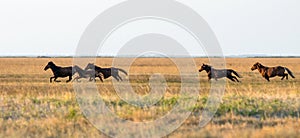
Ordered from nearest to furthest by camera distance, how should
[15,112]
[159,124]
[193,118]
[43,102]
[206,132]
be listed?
[206,132]
[159,124]
[193,118]
[15,112]
[43,102]

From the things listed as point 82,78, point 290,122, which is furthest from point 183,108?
point 82,78

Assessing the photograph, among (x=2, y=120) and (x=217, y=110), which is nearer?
(x=2, y=120)

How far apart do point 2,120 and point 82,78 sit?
1747 centimetres

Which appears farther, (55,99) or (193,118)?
(55,99)

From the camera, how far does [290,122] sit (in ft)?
41.9

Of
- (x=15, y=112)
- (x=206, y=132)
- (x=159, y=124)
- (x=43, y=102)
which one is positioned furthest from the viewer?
(x=43, y=102)

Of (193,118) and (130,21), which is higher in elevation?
(130,21)

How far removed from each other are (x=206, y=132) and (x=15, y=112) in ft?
19.4

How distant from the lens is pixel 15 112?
1434cm

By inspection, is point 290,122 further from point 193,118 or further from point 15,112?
point 15,112

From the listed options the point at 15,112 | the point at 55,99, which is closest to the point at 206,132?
the point at 15,112

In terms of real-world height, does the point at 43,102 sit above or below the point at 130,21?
below

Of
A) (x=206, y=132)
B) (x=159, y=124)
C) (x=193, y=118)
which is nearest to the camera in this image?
(x=206, y=132)

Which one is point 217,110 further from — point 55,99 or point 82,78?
point 82,78
